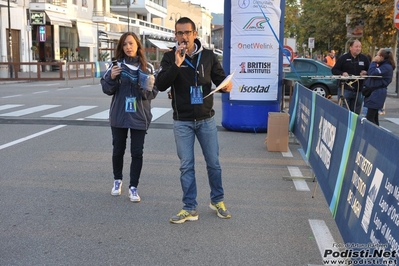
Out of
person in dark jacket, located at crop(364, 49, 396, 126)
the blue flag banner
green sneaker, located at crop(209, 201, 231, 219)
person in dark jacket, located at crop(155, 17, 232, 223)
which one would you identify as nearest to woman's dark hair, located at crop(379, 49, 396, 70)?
person in dark jacket, located at crop(364, 49, 396, 126)

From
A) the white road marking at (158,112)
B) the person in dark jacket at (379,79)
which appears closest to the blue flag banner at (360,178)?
the person in dark jacket at (379,79)

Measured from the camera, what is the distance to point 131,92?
578 centimetres

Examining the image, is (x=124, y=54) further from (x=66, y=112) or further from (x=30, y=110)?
(x=30, y=110)

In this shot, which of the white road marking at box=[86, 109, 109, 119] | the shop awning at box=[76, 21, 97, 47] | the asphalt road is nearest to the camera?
the asphalt road

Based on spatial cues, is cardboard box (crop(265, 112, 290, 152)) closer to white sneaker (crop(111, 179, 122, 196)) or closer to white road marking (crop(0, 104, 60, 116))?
white sneaker (crop(111, 179, 122, 196))

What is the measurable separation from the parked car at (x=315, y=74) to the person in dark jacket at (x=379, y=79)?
7.96 meters

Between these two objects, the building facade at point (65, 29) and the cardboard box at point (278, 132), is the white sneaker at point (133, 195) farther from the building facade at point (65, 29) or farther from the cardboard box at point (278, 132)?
the building facade at point (65, 29)

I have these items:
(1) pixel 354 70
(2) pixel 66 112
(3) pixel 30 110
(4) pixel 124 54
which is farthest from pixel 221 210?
(3) pixel 30 110

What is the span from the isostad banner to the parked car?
7611 mm

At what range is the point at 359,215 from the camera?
3.58 m

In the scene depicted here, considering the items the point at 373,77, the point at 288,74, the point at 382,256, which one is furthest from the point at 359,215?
the point at 288,74

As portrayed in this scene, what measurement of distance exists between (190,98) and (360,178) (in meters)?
1.91

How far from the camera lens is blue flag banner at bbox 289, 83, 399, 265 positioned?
3.04m

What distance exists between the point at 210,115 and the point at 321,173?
1332 millimetres
